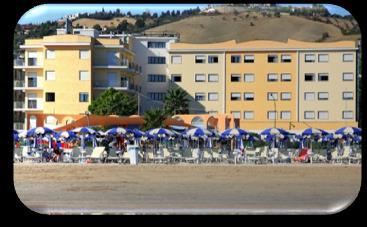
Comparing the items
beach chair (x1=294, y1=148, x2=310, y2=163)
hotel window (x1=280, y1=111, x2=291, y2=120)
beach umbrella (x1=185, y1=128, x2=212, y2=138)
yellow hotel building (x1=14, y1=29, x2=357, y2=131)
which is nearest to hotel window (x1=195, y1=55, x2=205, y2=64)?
yellow hotel building (x1=14, y1=29, x2=357, y2=131)

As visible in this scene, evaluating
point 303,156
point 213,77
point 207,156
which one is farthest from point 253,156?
point 213,77

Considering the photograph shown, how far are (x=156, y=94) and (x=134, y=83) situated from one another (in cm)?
27

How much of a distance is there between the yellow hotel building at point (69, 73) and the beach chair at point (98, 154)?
612 cm

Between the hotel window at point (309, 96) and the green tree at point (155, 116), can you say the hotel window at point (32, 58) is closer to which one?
the green tree at point (155, 116)

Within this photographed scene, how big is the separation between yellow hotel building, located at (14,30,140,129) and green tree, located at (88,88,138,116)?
71 mm

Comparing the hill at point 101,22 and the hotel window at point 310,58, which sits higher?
the hill at point 101,22

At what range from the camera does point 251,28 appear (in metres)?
6.37

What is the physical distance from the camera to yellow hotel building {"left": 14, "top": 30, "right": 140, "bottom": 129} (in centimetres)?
626

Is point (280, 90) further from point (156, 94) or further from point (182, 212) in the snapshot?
point (182, 212)

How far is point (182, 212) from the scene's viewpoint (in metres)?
4.91

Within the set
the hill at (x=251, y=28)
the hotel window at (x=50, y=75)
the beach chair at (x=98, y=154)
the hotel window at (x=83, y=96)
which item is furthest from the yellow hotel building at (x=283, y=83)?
the beach chair at (x=98, y=154)

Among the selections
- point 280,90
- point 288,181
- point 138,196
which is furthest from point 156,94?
point 288,181

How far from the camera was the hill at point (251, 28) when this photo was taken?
19.2 ft

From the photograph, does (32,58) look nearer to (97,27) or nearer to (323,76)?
(97,27)
